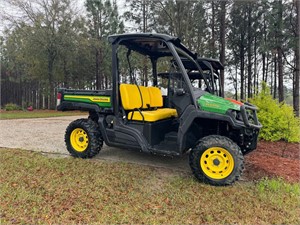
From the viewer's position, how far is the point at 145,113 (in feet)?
11.9

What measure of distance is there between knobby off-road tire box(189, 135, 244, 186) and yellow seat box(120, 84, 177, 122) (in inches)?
36.7

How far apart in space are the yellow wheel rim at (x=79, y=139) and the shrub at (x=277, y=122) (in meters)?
4.28

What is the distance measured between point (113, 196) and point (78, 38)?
1626 centimetres

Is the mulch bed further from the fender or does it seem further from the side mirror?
the side mirror

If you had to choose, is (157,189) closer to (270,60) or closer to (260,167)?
(260,167)

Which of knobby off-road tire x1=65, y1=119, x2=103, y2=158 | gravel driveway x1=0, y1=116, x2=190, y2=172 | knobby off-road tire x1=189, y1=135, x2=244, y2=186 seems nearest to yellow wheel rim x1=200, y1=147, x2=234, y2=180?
knobby off-road tire x1=189, y1=135, x2=244, y2=186

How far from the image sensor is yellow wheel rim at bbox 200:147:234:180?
9.66 feet

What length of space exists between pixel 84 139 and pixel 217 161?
8.07 feet

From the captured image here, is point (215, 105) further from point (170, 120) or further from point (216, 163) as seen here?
point (170, 120)

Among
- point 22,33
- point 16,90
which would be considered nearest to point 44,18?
point 22,33

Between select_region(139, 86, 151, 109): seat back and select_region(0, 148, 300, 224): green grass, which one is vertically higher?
select_region(139, 86, 151, 109): seat back

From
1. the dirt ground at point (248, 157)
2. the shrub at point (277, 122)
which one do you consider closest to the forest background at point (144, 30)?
the shrub at point (277, 122)

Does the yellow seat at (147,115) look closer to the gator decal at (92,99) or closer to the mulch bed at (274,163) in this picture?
the gator decal at (92,99)

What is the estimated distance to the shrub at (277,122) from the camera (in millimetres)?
5407
